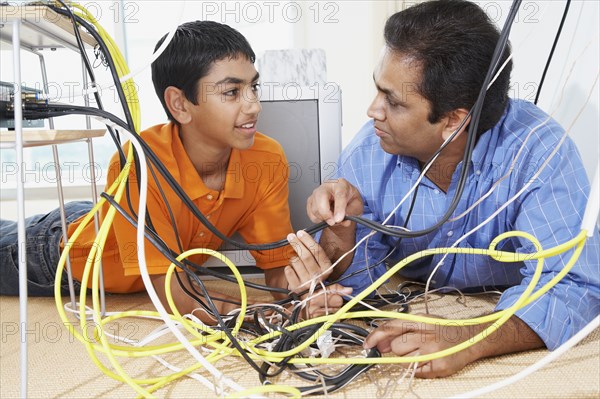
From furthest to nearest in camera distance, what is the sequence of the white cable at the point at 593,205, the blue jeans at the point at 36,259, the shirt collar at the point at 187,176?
the blue jeans at the point at 36,259, the shirt collar at the point at 187,176, the white cable at the point at 593,205

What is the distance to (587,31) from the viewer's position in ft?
4.10

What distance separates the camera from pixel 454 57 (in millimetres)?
976

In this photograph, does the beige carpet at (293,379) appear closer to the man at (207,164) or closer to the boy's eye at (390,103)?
the man at (207,164)

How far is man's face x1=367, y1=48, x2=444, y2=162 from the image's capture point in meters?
0.99

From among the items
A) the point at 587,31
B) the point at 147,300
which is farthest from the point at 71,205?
the point at 587,31

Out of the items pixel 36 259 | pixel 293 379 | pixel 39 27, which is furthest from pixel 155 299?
pixel 36 259

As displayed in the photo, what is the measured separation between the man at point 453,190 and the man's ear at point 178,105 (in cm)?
35

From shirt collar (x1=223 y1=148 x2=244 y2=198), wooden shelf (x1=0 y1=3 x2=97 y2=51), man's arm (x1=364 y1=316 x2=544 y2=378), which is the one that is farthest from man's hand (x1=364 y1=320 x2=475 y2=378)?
wooden shelf (x1=0 y1=3 x2=97 y2=51)

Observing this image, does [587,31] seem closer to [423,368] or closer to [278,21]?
[423,368]

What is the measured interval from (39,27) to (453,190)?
731mm

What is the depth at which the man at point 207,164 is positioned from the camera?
118 centimetres

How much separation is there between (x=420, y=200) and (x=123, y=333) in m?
0.58

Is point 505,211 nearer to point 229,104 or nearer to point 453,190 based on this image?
point 453,190

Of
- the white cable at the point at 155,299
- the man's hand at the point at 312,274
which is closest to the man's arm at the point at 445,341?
the man's hand at the point at 312,274
